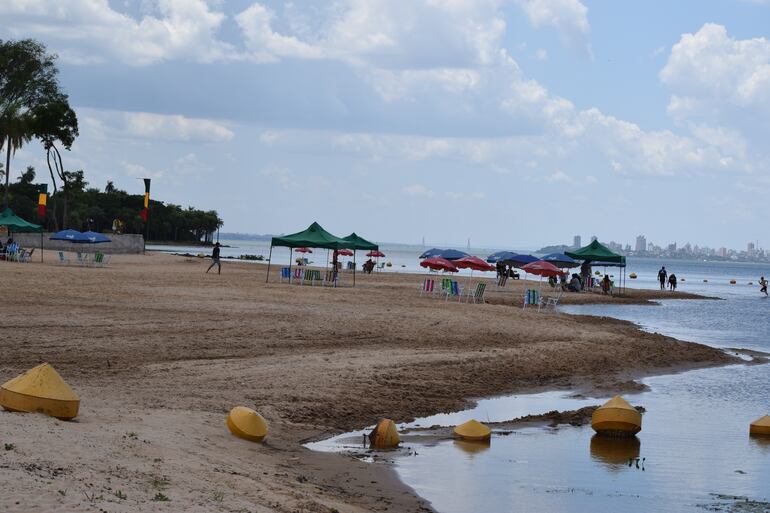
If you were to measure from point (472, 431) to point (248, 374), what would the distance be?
3880mm

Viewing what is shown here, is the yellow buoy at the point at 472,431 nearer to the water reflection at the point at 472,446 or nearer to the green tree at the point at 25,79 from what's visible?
the water reflection at the point at 472,446

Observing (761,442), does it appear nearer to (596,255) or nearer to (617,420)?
(617,420)

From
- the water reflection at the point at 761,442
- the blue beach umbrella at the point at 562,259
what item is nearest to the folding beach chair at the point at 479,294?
the blue beach umbrella at the point at 562,259

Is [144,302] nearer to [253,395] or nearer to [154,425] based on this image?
[253,395]

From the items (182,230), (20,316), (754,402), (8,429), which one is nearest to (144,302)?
(20,316)

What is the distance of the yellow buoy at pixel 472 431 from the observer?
12.2 meters

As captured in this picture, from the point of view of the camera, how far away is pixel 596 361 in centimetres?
2091

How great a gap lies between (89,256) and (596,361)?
3293 cm

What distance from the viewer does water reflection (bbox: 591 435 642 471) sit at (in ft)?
38.9

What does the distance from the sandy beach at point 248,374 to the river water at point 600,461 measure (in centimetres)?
58

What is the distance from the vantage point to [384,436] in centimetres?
1141

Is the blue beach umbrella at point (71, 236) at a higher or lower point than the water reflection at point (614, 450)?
higher

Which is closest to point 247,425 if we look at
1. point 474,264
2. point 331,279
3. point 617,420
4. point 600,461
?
point 600,461

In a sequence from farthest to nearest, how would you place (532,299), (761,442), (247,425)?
(532,299), (761,442), (247,425)
